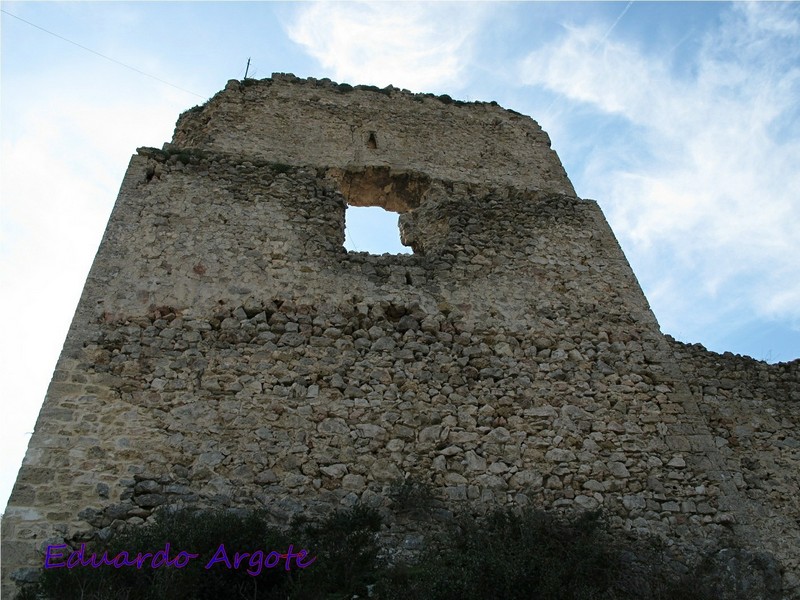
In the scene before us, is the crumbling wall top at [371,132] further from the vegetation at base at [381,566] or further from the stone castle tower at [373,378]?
the vegetation at base at [381,566]

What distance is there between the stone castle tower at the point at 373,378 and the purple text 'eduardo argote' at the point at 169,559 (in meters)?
0.22

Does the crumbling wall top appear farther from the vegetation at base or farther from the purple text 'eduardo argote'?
the purple text 'eduardo argote'

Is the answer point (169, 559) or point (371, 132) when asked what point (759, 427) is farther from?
point (371, 132)

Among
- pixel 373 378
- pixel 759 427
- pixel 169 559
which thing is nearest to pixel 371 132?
pixel 373 378

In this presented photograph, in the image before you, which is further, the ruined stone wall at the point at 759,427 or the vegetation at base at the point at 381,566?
the ruined stone wall at the point at 759,427

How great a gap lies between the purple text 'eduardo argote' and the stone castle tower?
22cm

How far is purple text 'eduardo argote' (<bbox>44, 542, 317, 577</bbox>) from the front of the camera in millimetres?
4043

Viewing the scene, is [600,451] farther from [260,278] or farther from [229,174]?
[229,174]

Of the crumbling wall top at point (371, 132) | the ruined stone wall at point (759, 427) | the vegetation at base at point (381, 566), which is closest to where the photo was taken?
the vegetation at base at point (381, 566)

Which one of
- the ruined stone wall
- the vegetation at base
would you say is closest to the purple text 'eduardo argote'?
the vegetation at base

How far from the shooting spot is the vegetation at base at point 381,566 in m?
3.94

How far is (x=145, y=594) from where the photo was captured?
380cm

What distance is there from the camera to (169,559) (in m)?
4.06

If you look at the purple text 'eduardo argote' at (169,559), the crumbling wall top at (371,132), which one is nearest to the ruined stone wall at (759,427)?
the crumbling wall top at (371,132)
